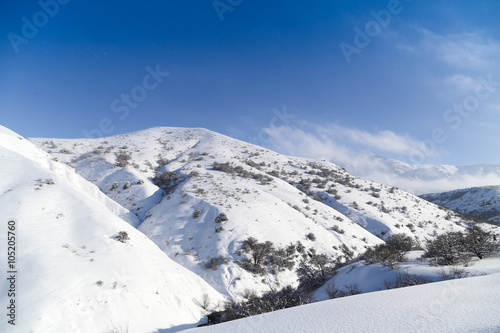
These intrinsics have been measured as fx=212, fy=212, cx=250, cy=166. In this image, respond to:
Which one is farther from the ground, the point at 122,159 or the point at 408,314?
the point at 122,159

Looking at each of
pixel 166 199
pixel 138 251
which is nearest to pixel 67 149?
pixel 166 199

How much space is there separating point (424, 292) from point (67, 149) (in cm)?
4834

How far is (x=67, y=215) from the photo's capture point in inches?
521

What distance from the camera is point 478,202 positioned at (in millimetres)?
54875

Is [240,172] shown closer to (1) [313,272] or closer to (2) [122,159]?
(2) [122,159]

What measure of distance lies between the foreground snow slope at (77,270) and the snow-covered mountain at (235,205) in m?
4.40

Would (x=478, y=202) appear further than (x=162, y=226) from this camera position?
Yes

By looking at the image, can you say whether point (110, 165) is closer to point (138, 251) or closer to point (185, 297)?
point (138, 251)

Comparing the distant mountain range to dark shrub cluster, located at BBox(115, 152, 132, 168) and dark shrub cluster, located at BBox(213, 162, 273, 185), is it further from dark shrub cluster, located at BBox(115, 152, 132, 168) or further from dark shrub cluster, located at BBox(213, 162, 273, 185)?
dark shrub cluster, located at BBox(213, 162, 273, 185)

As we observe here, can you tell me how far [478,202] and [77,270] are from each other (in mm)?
80998

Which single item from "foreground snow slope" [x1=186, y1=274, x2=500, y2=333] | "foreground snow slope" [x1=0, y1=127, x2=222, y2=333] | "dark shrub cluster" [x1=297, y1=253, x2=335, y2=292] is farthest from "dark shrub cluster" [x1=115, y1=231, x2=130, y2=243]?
"dark shrub cluster" [x1=297, y1=253, x2=335, y2=292]

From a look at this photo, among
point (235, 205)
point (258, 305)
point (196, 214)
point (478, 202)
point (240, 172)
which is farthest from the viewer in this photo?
point (478, 202)

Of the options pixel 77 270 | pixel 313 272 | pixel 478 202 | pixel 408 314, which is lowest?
pixel 478 202

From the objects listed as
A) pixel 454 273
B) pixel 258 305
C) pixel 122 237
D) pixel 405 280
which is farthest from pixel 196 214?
pixel 454 273
